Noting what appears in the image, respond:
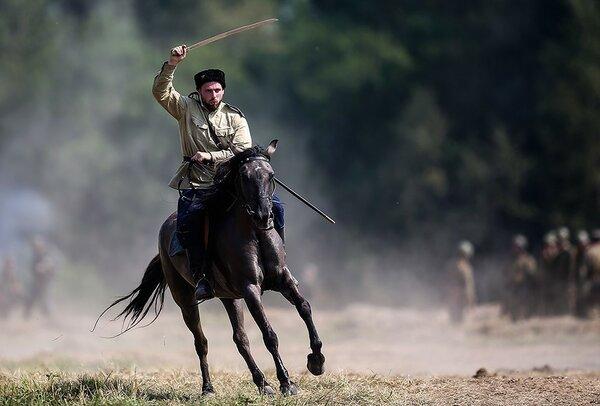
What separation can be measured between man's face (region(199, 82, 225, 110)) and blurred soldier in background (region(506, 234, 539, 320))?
67.5ft

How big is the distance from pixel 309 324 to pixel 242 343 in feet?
2.34

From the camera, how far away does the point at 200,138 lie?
12.2 meters

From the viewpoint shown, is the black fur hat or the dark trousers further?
the black fur hat

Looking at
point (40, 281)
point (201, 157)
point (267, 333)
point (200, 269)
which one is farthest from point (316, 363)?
point (40, 281)

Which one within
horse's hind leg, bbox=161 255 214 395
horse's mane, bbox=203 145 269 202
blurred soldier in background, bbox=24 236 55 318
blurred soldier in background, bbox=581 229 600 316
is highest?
blurred soldier in background, bbox=24 236 55 318

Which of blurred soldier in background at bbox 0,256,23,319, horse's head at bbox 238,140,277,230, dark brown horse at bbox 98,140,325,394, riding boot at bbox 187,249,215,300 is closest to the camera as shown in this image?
horse's head at bbox 238,140,277,230

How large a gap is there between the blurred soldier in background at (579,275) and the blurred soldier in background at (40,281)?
42.3 ft

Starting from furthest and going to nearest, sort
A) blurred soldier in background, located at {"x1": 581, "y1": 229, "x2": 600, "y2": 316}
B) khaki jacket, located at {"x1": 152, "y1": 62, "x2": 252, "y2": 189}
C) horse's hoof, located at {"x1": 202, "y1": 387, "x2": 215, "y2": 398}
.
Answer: blurred soldier in background, located at {"x1": 581, "y1": 229, "x2": 600, "y2": 316} < horse's hoof, located at {"x1": 202, "y1": 387, "x2": 215, "y2": 398} < khaki jacket, located at {"x1": 152, "y1": 62, "x2": 252, "y2": 189}

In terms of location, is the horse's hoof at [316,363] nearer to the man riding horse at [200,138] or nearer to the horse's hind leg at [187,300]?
the man riding horse at [200,138]

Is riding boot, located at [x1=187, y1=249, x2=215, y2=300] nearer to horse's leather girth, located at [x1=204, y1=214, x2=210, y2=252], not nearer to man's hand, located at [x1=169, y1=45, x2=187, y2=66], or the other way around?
horse's leather girth, located at [x1=204, y1=214, x2=210, y2=252]

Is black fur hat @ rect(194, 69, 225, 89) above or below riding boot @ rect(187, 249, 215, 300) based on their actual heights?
above

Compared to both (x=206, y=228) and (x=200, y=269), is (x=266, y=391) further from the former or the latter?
(x=206, y=228)

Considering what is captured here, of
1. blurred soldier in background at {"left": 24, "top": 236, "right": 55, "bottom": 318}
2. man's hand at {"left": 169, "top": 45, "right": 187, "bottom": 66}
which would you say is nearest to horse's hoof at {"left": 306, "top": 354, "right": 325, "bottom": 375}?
man's hand at {"left": 169, "top": 45, "right": 187, "bottom": 66}

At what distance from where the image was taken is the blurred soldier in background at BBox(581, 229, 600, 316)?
29266mm
